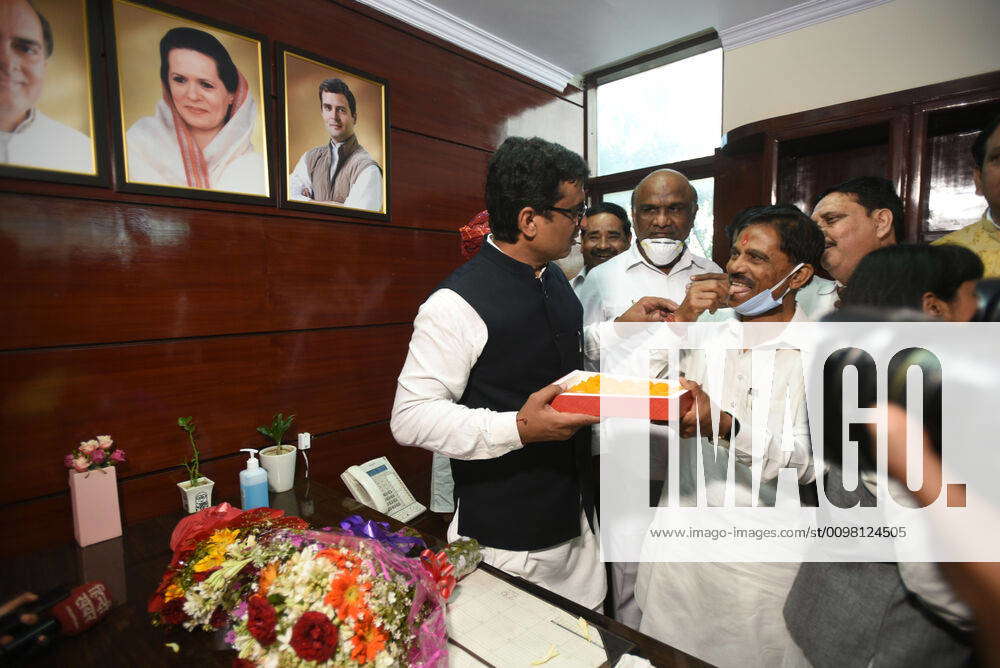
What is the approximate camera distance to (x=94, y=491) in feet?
5.40

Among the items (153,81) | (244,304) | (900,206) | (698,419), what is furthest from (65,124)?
(900,206)

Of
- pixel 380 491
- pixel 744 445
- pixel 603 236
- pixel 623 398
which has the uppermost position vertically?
pixel 603 236

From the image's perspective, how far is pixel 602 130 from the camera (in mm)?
3992

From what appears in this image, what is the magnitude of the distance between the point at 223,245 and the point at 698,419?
194 cm

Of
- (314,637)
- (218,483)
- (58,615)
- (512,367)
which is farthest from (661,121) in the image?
(58,615)

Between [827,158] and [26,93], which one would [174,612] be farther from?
[827,158]

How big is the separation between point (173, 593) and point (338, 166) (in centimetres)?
194

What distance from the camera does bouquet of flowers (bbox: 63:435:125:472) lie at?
163 cm

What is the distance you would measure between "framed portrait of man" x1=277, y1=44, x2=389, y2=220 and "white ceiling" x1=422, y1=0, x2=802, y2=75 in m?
0.77

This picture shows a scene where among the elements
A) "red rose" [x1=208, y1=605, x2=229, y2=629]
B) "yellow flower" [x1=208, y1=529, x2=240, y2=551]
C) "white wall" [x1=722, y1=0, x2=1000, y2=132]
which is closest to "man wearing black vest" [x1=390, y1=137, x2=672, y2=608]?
"yellow flower" [x1=208, y1=529, x2=240, y2=551]

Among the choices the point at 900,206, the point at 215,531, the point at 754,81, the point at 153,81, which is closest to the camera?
the point at 215,531

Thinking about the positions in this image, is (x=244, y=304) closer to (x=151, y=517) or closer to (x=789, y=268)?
(x=151, y=517)

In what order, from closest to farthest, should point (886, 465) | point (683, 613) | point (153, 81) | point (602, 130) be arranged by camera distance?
point (886, 465) < point (683, 613) < point (153, 81) < point (602, 130)

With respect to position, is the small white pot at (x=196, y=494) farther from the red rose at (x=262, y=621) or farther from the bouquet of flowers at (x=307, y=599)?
the red rose at (x=262, y=621)
